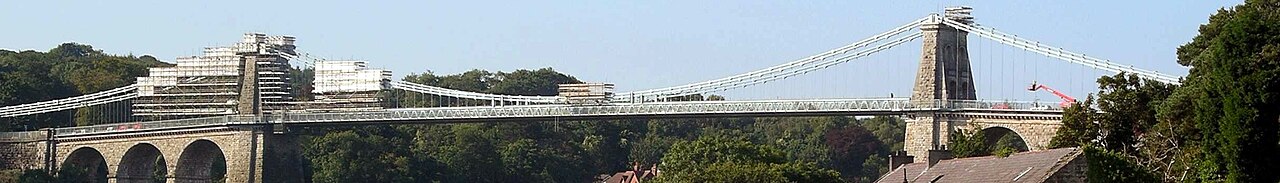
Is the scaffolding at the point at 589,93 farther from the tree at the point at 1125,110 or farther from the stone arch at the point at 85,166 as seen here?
the tree at the point at 1125,110

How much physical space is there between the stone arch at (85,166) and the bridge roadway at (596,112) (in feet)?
3.30

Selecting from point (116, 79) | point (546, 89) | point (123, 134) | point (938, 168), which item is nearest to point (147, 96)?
point (123, 134)

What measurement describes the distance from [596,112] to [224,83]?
15.6 meters

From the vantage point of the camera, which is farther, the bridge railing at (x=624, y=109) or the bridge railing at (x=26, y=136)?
the bridge railing at (x=26, y=136)

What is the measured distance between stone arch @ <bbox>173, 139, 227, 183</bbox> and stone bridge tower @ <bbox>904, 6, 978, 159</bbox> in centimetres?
2919

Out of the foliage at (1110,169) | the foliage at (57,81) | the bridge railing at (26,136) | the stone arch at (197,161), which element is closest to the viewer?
the foliage at (1110,169)

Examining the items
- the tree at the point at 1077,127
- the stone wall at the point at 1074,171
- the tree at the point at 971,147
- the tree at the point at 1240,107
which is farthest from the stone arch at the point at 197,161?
the stone wall at the point at 1074,171

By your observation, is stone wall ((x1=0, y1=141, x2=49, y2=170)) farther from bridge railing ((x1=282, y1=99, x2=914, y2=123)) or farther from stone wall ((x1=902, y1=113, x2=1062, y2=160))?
stone wall ((x1=902, y1=113, x2=1062, y2=160))

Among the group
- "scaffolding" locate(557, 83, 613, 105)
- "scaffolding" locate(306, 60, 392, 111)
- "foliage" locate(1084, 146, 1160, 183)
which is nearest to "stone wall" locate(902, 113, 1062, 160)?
"scaffolding" locate(557, 83, 613, 105)

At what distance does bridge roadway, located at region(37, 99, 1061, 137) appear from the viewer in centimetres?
9688

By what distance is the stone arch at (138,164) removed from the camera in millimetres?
117625

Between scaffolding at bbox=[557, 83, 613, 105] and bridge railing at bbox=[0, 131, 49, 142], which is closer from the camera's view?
scaffolding at bbox=[557, 83, 613, 105]

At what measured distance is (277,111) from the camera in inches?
4500

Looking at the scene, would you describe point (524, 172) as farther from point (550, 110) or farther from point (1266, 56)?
point (1266, 56)
